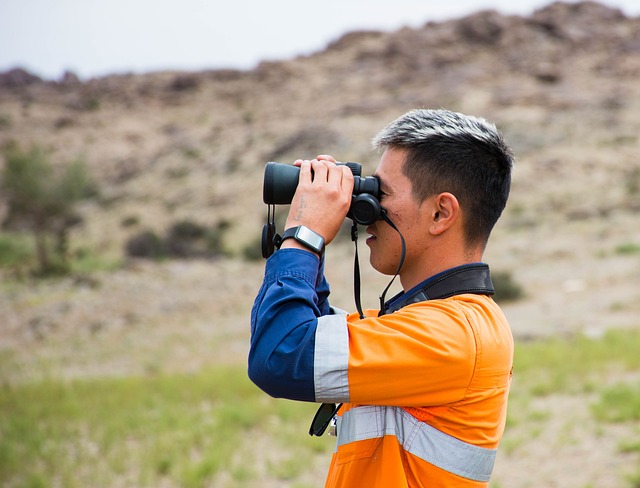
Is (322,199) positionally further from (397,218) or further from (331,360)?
(331,360)

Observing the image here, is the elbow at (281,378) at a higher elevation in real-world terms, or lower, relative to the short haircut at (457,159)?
lower

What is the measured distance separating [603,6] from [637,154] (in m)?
27.0

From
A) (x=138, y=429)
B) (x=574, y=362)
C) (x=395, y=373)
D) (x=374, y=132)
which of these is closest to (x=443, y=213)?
(x=395, y=373)

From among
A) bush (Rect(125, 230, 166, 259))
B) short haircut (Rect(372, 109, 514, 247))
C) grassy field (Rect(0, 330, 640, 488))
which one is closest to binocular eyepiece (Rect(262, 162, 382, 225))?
short haircut (Rect(372, 109, 514, 247))

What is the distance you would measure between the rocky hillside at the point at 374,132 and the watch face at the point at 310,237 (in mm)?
9026

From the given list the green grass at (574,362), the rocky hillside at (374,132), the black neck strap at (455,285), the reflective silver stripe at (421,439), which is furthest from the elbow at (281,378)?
the rocky hillside at (374,132)

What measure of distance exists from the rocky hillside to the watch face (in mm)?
9026

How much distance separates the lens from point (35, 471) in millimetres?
5184

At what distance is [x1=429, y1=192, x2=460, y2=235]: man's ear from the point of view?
156cm

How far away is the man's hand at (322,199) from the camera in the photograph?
4.91 ft

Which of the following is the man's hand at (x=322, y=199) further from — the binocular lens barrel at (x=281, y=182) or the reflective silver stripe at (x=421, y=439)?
the reflective silver stripe at (x=421, y=439)

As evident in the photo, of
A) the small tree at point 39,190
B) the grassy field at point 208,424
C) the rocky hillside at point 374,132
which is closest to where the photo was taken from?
the grassy field at point 208,424

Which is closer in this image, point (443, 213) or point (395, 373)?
point (395, 373)

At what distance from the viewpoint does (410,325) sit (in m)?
1.40
